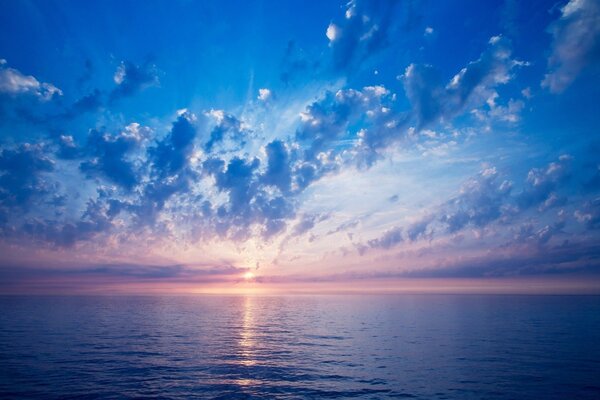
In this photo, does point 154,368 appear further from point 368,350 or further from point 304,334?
point 304,334

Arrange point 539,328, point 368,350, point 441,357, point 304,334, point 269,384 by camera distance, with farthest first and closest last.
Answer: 1. point 539,328
2. point 304,334
3. point 368,350
4. point 441,357
5. point 269,384

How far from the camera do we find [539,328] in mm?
74312

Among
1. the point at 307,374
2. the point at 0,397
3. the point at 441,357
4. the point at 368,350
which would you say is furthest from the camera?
the point at 368,350

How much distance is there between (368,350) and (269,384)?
2175 centimetres

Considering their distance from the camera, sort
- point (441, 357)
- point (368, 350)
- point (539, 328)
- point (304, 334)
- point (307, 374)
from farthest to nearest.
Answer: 1. point (539, 328)
2. point (304, 334)
3. point (368, 350)
4. point (441, 357)
5. point (307, 374)

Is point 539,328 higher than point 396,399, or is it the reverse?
point 396,399

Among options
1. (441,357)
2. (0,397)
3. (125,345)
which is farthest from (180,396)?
(441,357)

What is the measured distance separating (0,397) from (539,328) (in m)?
90.5

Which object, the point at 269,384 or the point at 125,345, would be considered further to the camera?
the point at 125,345

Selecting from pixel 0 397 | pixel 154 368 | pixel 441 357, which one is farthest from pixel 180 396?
pixel 441 357

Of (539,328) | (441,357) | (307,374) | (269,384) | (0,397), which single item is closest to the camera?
A: (0,397)

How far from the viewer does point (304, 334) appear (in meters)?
66.4

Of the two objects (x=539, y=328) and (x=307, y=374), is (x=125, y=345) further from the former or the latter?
(x=539, y=328)

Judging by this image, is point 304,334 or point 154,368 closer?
point 154,368
